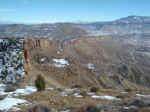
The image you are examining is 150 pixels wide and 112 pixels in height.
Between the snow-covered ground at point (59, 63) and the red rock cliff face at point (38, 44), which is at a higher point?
the red rock cliff face at point (38, 44)

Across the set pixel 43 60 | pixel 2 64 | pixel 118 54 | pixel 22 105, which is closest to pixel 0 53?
pixel 2 64

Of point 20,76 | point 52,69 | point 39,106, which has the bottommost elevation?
point 52,69

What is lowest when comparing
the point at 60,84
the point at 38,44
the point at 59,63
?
the point at 60,84

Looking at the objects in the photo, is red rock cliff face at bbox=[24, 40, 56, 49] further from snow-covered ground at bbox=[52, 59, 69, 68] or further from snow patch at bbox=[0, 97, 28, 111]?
snow patch at bbox=[0, 97, 28, 111]

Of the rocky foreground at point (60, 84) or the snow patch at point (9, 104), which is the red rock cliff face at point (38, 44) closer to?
the rocky foreground at point (60, 84)

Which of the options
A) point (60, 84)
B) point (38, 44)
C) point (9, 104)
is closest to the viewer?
point (9, 104)

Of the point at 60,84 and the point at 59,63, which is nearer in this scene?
the point at 60,84

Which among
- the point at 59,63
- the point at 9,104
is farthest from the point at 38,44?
the point at 9,104

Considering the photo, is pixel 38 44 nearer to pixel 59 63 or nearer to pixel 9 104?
pixel 59 63

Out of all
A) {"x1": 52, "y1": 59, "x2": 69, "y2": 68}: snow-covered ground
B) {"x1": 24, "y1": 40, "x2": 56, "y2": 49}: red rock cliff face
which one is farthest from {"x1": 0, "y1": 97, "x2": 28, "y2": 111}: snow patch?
{"x1": 24, "y1": 40, "x2": 56, "y2": 49}: red rock cliff face

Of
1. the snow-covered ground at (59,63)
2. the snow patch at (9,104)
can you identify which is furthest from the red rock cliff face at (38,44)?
the snow patch at (9,104)

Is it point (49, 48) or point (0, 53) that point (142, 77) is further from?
point (0, 53)
